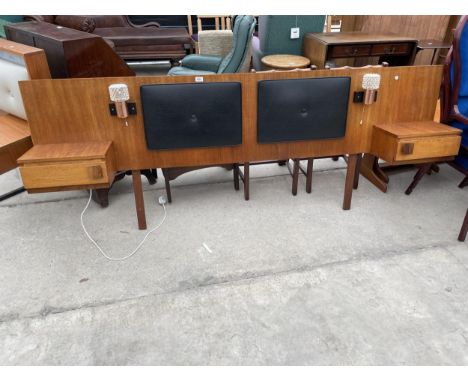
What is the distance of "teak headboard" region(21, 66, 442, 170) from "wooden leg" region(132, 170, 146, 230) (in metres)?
0.07

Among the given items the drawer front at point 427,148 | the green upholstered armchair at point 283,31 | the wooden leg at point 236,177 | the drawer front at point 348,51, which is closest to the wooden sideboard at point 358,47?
the drawer front at point 348,51

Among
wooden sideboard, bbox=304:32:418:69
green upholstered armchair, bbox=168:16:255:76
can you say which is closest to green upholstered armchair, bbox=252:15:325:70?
wooden sideboard, bbox=304:32:418:69

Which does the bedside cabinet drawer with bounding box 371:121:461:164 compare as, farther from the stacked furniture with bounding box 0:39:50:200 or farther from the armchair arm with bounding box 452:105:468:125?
the stacked furniture with bounding box 0:39:50:200

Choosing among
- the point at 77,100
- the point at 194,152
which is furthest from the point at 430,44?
the point at 77,100

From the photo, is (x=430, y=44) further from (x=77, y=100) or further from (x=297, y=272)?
(x=77, y=100)

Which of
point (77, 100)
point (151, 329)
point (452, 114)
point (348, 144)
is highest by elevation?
point (77, 100)

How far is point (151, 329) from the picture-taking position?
1509mm

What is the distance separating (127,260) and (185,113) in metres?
0.84

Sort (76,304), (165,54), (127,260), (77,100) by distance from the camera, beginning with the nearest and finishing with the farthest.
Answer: (76,304)
(77,100)
(127,260)
(165,54)

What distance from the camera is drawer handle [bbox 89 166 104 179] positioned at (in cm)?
173

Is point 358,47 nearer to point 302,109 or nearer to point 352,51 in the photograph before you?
point 352,51

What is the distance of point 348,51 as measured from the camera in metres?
3.94

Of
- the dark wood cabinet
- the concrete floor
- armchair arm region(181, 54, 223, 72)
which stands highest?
the dark wood cabinet

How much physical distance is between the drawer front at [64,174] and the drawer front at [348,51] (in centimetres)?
310
